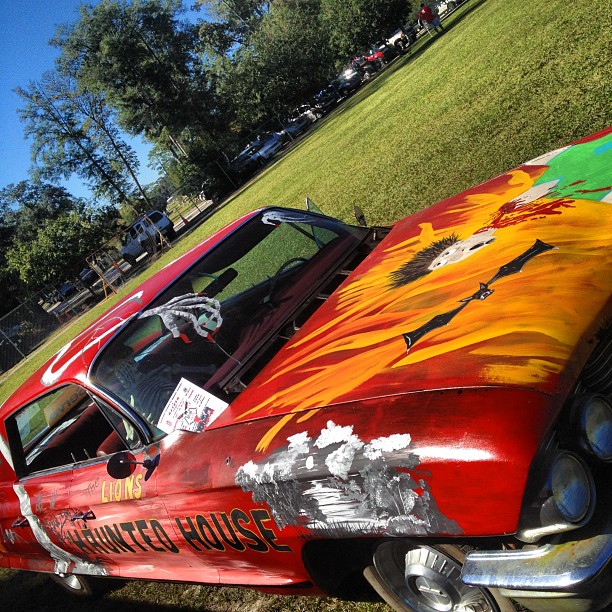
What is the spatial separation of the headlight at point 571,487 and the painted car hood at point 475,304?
189 millimetres

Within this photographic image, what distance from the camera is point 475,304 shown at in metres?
1.79

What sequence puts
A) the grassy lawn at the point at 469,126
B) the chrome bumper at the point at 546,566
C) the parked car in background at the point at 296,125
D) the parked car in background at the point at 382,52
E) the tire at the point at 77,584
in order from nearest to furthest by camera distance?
the chrome bumper at the point at 546,566, the tire at the point at 77,584, the grassy lawn at the point at 469,126, the parked car in background at the point at 382,52, the parked car in background at the point at 296,125

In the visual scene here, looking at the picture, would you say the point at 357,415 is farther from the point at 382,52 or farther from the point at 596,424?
the point at 382,52

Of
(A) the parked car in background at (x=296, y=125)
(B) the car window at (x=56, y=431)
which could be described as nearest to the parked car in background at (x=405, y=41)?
(A) the parked car in background at (x=296, y=125)

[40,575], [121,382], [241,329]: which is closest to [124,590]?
[40,575]

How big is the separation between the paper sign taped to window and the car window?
2.79 ft

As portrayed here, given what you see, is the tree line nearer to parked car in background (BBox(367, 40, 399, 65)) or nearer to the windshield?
parked car in background (BBox(367, 40, 399, 65))

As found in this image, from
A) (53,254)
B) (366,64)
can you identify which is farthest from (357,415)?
(366,64)

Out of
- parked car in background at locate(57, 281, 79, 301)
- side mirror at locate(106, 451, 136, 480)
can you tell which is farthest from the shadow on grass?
parked car in background at locate(57, 281, 79, 301)

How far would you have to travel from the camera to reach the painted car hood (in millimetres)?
1486

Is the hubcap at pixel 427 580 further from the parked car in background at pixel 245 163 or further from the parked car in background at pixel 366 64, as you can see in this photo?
the parked car in background at pixel 366 64

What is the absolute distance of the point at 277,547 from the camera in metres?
1.88

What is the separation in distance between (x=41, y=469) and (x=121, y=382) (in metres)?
1.34

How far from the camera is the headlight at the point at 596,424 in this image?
1340 millimetres
